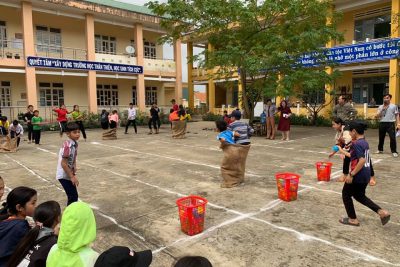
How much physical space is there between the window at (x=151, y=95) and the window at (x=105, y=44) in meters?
4.30

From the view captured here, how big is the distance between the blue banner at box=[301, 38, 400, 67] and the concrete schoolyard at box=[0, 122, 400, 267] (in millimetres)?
7829

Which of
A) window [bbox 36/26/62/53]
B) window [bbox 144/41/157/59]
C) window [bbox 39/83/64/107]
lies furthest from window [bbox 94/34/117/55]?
window [bbox 39/83/64/107]

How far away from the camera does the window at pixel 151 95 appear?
92.7ft

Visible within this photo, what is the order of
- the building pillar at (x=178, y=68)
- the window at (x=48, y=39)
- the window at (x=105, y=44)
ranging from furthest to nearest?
the building pillar at (x=178, y=68) → the window at (x=105, y=44) → the window at (x=48, y=39)

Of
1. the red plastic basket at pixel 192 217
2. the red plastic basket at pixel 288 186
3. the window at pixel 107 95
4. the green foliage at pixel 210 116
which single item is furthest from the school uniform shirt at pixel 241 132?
the window at pixel 107 95

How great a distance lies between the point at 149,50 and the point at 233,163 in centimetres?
2368

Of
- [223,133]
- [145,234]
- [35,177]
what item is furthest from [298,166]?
[35,177]

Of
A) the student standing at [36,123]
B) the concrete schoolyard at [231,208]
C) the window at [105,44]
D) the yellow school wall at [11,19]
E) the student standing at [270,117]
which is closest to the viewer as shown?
the concrete schoolyard at [231,208]

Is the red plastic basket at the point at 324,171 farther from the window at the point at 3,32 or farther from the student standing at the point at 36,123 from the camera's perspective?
the window at the point at 3,32

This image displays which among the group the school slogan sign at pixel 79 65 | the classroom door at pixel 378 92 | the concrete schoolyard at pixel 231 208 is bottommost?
the concrete schoolyard at pixel 231 208

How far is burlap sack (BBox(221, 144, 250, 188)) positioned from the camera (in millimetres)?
6278

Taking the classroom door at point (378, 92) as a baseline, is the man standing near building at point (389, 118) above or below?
below

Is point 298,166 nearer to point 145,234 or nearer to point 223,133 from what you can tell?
Answer: point 223,133

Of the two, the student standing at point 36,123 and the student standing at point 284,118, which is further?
the student standing at point 284,118
